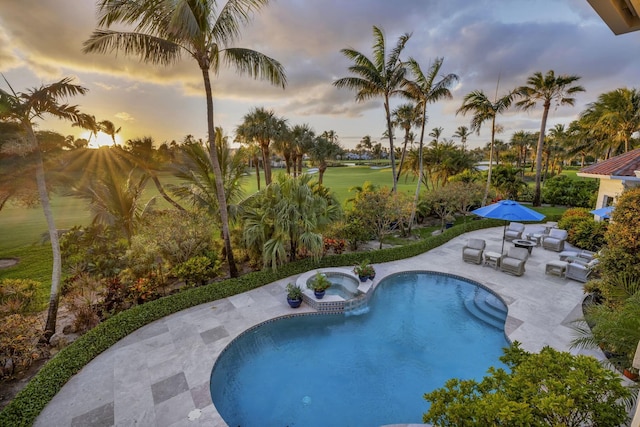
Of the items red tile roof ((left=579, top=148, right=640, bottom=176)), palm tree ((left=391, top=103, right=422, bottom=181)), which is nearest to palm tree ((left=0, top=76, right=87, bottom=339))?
palm tree ((left=391, top=103, right=422, bottom=181))

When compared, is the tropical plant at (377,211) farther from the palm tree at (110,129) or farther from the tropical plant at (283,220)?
the palm tree at (110,129)

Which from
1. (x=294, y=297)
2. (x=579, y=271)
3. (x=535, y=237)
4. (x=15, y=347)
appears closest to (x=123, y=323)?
(x=15, y=347)

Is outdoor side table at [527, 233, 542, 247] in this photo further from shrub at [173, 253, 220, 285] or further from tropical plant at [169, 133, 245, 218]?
shrub at [173, 253, 220, 285]

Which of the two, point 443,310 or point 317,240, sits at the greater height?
point 317,240

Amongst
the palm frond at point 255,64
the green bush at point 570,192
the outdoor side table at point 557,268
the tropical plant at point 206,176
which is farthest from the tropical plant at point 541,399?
the green bush at point 570,192

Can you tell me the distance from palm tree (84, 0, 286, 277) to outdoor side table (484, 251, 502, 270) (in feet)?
36.4

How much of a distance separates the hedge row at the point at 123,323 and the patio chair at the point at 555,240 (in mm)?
6291

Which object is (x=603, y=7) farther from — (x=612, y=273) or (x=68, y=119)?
(x=68, y=119)

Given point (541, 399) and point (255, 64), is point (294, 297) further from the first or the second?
point (255, 64)

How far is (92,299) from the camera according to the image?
820 centimetres

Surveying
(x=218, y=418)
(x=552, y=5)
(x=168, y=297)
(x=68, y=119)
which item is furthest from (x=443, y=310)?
(x=68, y=119)

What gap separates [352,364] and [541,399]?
4534mm

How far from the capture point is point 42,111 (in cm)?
646

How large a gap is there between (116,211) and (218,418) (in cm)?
998
